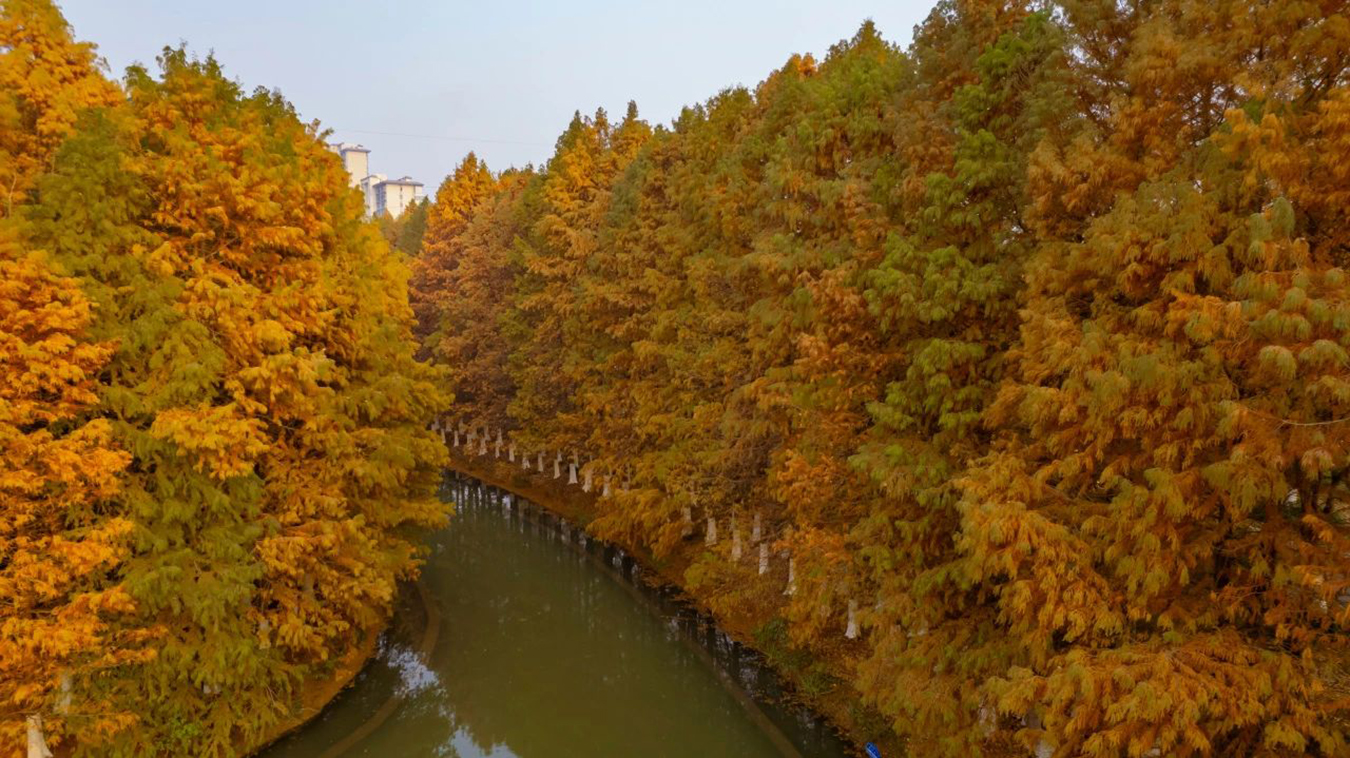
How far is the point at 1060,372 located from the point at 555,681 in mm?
14246

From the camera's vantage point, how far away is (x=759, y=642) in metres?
19.3

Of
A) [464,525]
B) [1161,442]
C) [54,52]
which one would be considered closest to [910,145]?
[1161,442]

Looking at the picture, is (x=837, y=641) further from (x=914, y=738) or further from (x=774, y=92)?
(x=774, y=92)

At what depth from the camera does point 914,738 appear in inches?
472

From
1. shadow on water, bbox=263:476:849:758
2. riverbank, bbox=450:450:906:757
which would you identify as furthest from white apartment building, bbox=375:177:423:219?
shadow on water, bbox=263:476:849:758

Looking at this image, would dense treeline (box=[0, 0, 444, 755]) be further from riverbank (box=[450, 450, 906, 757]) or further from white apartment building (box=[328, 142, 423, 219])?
white apartment building (box=[328, 142, 423, 219])

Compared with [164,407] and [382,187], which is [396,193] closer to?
[382,187]

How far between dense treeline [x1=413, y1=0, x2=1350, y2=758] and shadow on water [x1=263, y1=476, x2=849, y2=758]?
2.23m

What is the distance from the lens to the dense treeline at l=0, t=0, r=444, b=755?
1095 centimetres

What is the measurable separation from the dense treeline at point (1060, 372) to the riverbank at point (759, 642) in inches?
23.2

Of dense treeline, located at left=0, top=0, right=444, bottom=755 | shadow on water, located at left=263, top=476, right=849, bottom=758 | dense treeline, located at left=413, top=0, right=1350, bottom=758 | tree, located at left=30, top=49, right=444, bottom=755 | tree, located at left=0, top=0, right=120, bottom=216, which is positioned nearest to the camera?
dense treeline, located at left=413, top=0, right=1350, bottom=758

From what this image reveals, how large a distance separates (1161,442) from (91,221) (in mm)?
15080

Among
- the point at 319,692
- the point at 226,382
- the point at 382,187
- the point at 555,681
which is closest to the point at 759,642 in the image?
the point at 555,681

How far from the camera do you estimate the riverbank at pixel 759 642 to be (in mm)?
15031
